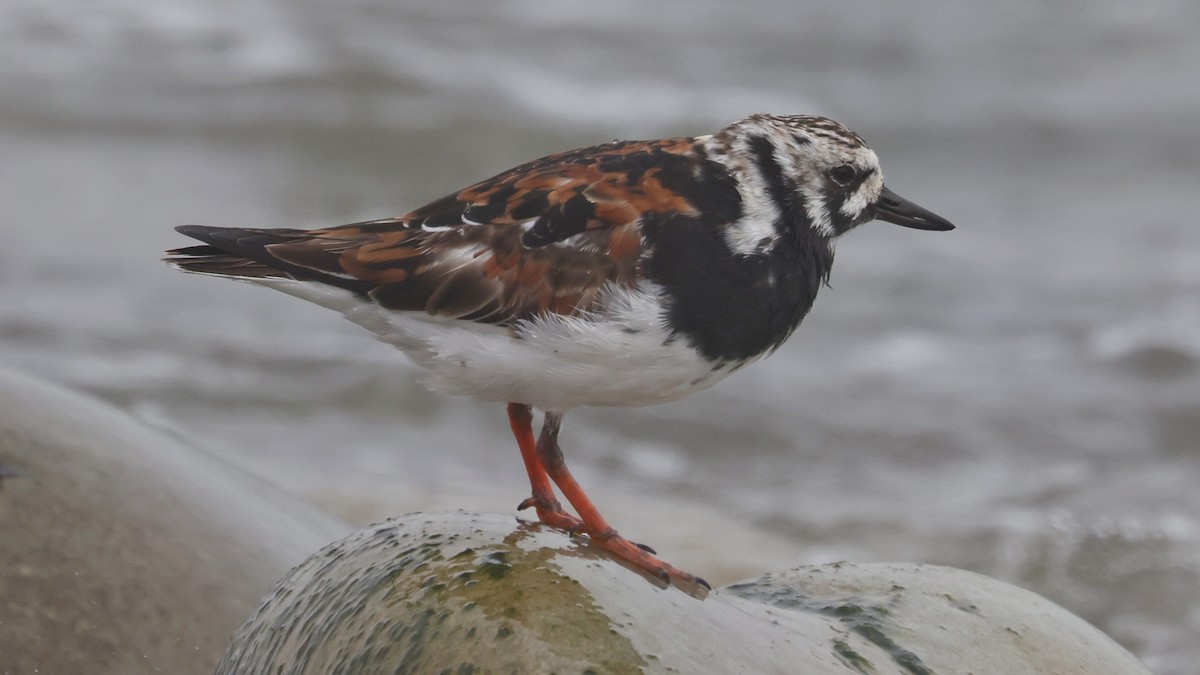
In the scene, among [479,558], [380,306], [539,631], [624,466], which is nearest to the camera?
[539,631]

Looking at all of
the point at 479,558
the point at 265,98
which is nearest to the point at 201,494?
the point at 479,558

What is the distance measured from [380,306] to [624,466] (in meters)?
4.52

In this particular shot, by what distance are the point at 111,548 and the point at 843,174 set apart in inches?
87.3

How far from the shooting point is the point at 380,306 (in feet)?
12.0

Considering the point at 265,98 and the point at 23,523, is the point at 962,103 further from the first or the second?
the point at 23,523

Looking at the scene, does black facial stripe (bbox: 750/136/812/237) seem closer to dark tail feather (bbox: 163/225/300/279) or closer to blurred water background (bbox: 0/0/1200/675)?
dark tail feather (bbox: 163/225/300/279)

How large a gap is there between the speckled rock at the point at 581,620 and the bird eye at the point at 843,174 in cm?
107

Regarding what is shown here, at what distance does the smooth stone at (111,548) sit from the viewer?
3848 millimetres

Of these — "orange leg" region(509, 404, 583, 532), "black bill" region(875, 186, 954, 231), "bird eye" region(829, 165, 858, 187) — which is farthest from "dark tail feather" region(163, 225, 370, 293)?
"black bill" region(875, 186, 954, 231)

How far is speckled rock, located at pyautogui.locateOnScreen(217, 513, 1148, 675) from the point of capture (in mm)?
2895

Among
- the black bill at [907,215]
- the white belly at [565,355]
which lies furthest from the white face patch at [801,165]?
the white belly at [565,355]

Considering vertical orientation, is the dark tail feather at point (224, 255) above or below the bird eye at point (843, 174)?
below

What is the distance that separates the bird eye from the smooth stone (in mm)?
1983

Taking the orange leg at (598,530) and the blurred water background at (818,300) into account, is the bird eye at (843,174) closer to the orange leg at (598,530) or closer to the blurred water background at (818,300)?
the orange leg at (598,530)
